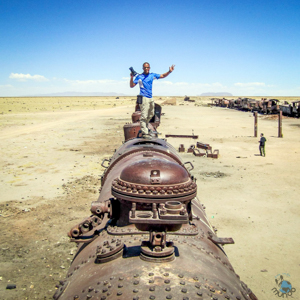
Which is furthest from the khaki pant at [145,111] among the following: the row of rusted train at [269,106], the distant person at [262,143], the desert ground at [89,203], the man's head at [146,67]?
the row of rusted train at [269,106]

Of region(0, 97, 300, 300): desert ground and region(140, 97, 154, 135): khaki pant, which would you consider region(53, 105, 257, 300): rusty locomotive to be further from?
region(140, 97, 154, 135): khaki pant

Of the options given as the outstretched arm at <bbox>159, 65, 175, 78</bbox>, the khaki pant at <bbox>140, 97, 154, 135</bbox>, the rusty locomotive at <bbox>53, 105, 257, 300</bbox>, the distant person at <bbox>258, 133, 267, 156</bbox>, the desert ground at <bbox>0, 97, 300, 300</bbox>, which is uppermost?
the outstretched arm at <bbox>159, 65, 175, 78</bbox>

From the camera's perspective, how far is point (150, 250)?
2850mm

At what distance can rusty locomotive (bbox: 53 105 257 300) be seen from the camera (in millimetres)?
2561

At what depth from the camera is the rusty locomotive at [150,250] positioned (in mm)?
2561

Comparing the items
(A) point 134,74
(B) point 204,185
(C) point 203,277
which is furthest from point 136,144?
(B) point 204,185

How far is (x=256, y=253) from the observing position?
724 cm

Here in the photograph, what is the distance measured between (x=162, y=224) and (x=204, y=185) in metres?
9.37

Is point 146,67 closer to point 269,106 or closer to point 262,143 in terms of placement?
point 262,143

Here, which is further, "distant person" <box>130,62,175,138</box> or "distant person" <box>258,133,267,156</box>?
"distant person" <box>258,133,267,156</box>

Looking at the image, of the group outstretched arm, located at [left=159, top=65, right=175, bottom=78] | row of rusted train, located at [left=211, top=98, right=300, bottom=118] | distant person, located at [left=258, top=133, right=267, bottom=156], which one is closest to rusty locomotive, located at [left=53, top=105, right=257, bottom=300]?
outstretched arm, located at [left=159, top=65, right=175, bottom=78]

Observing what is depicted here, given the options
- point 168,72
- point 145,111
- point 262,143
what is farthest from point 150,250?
point 262,143

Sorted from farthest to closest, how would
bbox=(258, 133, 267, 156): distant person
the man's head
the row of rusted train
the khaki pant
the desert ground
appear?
the row of rusted train → bbox=(258, 133, 267, 156): distant person → the khaki pant → the man's head → the desert ground

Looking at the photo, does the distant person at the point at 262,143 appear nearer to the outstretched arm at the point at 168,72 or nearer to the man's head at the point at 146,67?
the outstretched arm at the point at 168,72
